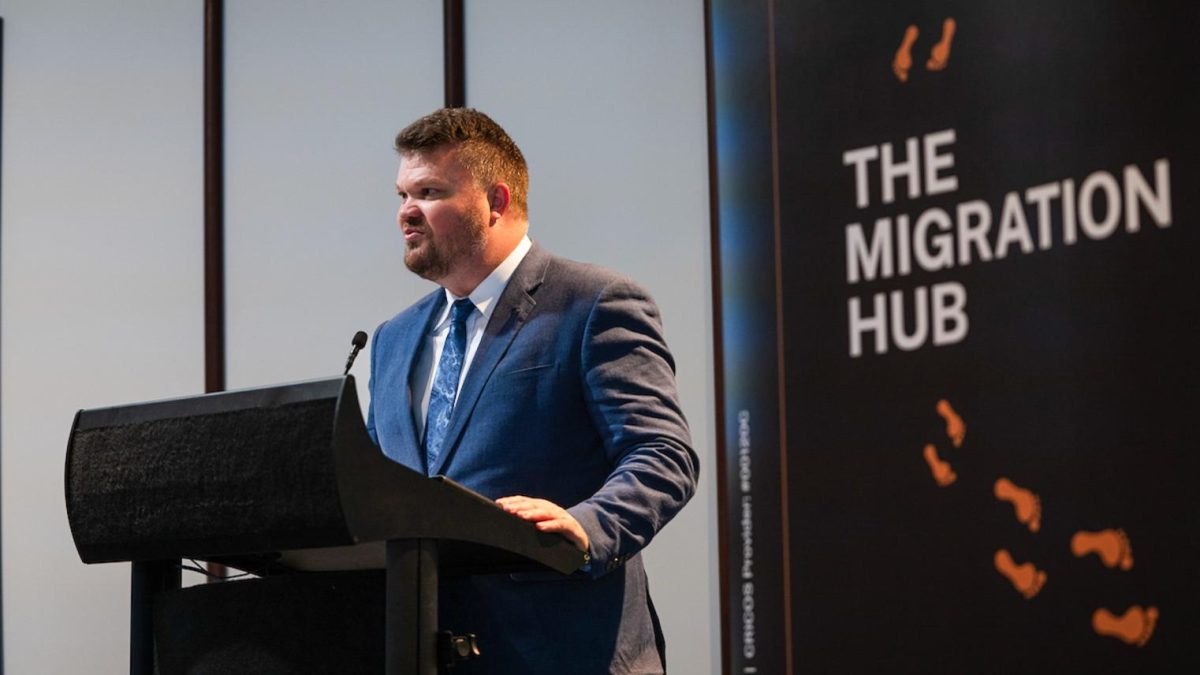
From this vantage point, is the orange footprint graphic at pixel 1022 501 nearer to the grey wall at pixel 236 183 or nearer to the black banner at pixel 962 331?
the black banner at pixel 962 331

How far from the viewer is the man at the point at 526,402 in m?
1.83

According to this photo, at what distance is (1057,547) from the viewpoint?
96.3 inches

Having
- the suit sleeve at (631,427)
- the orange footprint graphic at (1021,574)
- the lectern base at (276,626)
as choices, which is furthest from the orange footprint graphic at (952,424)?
the lectern base at (276,626)

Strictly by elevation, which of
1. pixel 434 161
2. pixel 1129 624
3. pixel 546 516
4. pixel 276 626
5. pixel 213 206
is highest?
pixel 213 206

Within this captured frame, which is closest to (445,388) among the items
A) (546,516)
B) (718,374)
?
(546,516)

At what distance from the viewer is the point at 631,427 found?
1.90 m

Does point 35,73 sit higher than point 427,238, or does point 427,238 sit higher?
point 35,73

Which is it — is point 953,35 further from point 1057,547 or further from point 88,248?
point 88,248

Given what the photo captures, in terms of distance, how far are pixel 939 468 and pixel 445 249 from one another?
1.06 metres

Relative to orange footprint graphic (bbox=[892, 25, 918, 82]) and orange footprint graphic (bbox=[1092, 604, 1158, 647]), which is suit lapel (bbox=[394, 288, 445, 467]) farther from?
orange footprint graphic (bbox=[1092, 604, 1158, 647])

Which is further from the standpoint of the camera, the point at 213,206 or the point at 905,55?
the point at 213,206

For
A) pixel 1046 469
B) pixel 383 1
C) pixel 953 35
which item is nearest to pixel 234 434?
pixel 1046 469

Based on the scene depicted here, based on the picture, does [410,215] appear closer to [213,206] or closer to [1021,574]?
[1021,574]

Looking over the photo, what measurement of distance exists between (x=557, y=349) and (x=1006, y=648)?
1074mm
